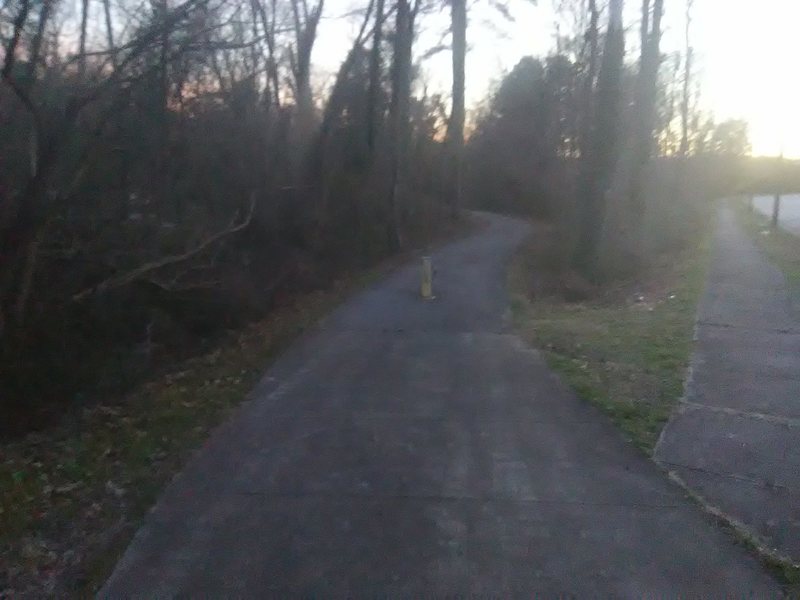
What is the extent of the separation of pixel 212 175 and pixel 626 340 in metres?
11.8

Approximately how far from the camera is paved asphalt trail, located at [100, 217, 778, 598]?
5.93 metres

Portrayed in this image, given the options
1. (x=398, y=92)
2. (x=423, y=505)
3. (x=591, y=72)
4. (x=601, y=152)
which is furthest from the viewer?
(x=591, y=72)

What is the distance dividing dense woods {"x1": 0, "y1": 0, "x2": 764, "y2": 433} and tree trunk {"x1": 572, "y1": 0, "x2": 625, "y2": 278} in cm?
5

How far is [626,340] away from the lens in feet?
44.5

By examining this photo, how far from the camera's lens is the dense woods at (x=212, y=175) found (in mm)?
11742

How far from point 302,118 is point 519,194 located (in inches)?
1013

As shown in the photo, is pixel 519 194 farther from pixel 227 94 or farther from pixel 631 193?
pixel 227 94

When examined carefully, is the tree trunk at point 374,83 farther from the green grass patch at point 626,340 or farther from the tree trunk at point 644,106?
the green grass patch at point 626,340

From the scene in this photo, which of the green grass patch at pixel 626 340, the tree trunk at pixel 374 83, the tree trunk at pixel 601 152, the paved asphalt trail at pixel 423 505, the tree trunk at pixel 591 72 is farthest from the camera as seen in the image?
the tree trunk at pixel 374 83

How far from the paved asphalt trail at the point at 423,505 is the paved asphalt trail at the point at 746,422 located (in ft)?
1.24

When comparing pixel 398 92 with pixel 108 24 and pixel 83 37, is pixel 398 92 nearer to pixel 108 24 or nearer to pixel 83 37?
pixel 108 24

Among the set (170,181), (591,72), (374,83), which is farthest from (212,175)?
(591,72)

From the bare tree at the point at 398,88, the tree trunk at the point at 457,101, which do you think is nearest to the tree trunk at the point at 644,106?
the tree trunk at the point at 457,101

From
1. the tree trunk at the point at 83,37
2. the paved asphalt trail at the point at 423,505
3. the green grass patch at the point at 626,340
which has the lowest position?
the green grass patch at the point at 626,340
